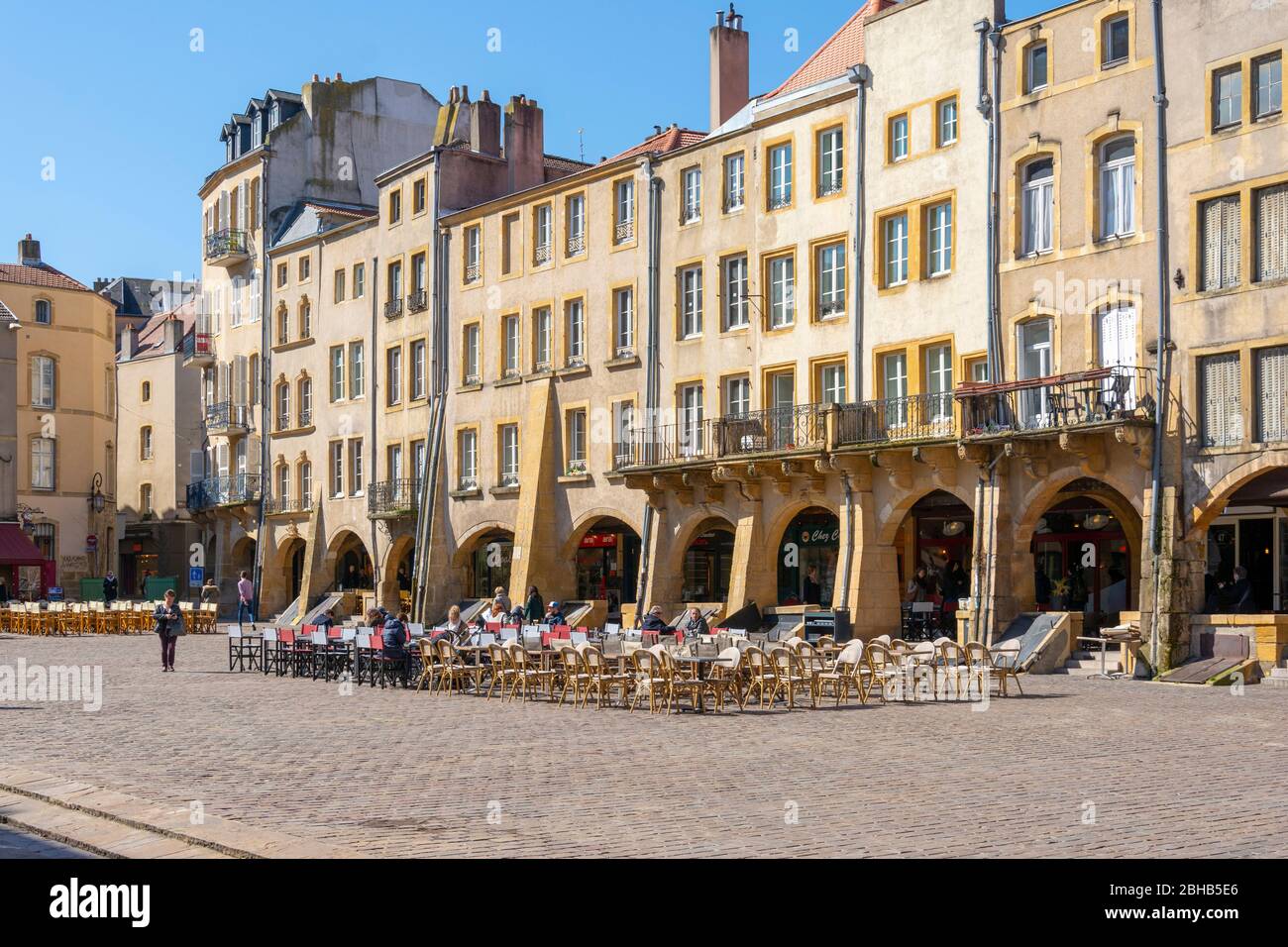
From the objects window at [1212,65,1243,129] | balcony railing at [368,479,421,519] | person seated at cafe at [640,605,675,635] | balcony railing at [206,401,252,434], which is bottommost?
person seated at cafe at [640,605,675,635]

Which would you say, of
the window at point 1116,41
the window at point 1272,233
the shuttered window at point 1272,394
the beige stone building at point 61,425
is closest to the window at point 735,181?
the window at point 1116,41

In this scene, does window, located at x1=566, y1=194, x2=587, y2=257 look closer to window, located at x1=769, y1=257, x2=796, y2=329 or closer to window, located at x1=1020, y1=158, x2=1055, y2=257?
window, located at x1=769, y1=257, x2=796, y2=329

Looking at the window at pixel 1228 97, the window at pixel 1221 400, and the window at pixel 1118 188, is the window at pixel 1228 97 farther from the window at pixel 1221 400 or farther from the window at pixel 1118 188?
the window at pixel 1221 400

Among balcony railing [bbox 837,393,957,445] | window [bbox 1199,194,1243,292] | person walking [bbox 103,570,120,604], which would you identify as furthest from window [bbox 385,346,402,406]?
window [bbox 1199,194,1243,292]

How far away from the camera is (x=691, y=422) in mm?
38750

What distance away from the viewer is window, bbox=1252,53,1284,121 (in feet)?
88.4

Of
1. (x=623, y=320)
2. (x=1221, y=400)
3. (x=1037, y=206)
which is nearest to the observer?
(x=1221, y=400)

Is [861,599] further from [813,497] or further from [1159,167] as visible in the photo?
[1159,167]

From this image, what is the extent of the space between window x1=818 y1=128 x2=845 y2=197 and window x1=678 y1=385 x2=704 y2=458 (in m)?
5.90

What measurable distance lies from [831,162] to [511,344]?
12.6 metres

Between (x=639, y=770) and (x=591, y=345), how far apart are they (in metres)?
28.4

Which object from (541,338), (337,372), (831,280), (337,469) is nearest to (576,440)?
(541,338)

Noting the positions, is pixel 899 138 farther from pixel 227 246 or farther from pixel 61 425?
pixel 61 425

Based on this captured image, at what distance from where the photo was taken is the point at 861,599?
33.1m
